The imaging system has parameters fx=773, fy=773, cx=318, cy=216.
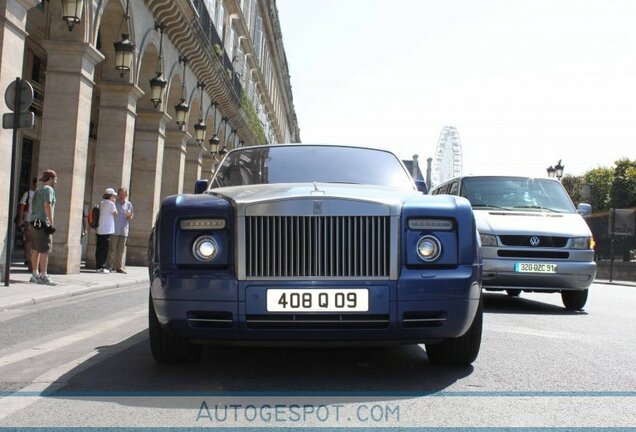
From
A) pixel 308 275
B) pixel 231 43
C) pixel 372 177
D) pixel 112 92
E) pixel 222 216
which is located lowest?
pixel 308 275

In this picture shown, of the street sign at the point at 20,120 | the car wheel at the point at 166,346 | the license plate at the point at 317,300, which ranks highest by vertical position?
the street sign at the point at 20,120

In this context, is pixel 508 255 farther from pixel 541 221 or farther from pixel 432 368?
pixel 432 368

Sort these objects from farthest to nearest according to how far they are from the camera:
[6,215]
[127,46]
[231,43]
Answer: [231,43], [127,46], [6,215]

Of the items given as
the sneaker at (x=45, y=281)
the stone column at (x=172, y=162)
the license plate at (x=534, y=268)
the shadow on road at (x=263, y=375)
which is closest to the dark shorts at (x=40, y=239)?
the sneaker at (x=45, y=281)

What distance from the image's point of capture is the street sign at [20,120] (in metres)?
10.2

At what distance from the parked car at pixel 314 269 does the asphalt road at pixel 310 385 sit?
12.5 inches

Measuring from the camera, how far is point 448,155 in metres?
74.9

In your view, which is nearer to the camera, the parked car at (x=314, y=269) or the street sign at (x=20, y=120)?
the parked car at (x=314, y=269)

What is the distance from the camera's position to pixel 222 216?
4305 mm

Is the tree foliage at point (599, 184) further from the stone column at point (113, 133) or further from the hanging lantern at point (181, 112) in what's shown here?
the stone column at point (113, 133)

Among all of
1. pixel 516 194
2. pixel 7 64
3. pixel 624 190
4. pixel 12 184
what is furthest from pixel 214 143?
pixel 624 190

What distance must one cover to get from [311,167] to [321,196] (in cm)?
143

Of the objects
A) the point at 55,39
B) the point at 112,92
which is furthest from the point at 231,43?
the point at 55,39

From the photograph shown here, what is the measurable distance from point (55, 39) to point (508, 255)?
29.6 ft
